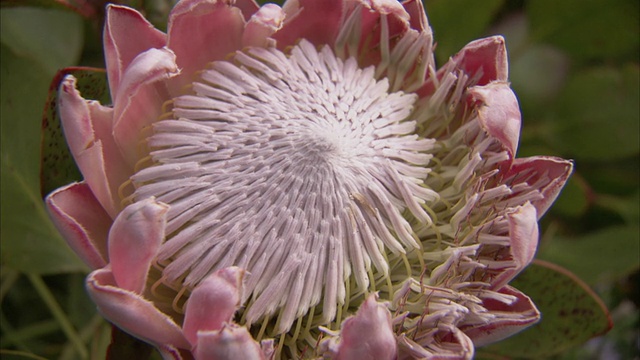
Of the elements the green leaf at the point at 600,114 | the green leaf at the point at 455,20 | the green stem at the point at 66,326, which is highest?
the green leaf at the point at 455,20

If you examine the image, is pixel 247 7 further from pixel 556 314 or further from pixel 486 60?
pixel 556 314

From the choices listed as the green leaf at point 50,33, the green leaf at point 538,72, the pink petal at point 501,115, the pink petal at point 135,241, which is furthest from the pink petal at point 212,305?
the green leaf at point 538,72

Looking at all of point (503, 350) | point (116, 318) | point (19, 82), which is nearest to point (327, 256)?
point (116, 318)

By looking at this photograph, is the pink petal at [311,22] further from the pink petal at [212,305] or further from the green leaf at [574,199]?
the green leaf at [574,199]

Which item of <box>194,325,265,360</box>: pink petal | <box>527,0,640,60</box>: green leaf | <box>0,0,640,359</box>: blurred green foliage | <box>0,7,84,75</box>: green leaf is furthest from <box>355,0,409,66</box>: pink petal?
<box>527,0,640,60</box>: green leaf

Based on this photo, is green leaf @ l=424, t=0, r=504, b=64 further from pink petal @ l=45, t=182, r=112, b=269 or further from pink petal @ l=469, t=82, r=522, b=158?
pink petal @ l=45, t=182, r=112, b=269

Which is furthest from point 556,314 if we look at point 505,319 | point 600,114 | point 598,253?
point 600,114

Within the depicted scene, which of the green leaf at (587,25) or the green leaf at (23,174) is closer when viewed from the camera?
the green leaf at (23,174)

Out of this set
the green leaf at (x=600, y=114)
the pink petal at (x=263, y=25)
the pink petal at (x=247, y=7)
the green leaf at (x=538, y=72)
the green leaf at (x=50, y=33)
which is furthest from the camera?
the green leaf at (x=538, y=72)
